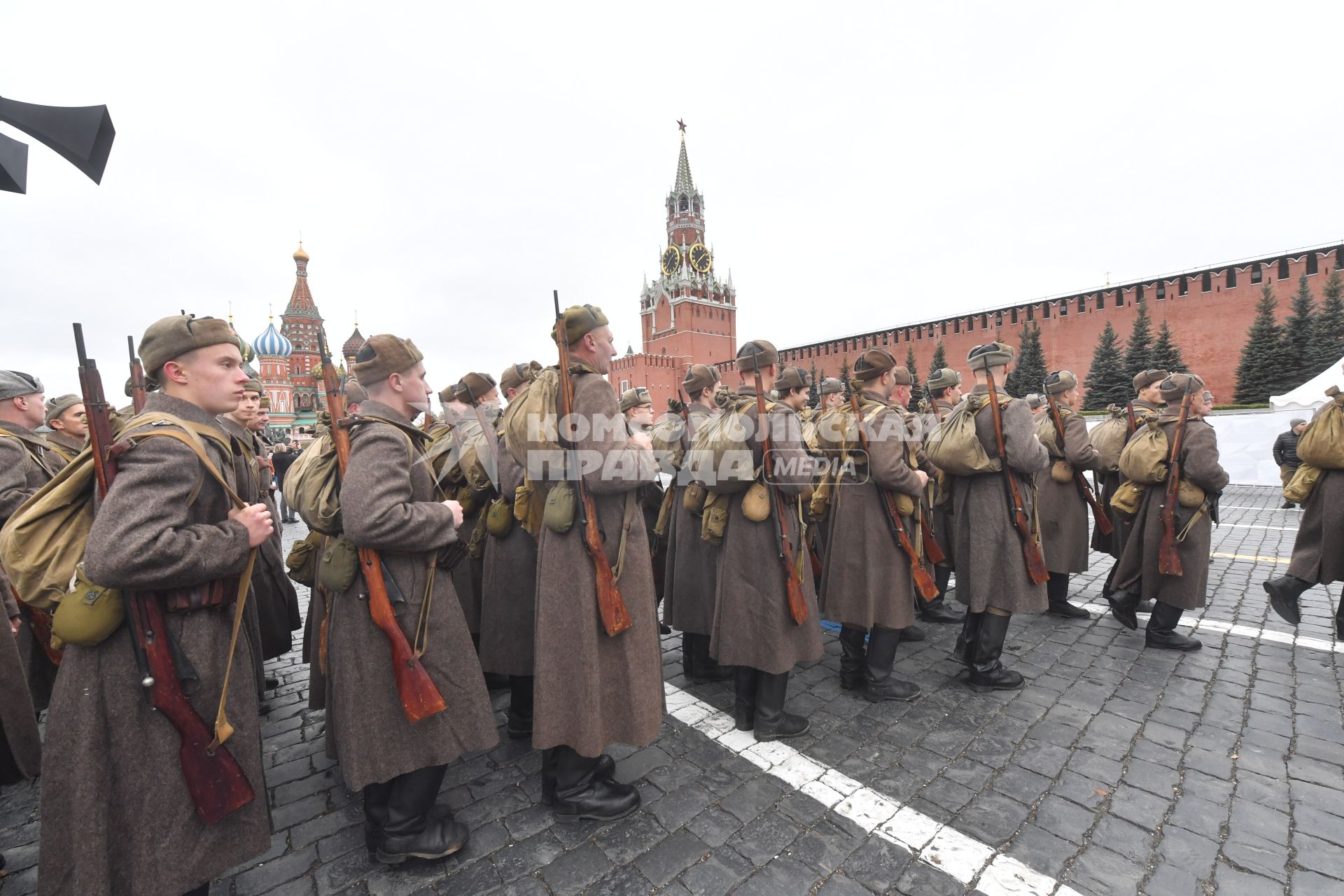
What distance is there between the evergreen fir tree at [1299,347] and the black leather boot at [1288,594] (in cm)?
3041

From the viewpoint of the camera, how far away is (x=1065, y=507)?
5902mm

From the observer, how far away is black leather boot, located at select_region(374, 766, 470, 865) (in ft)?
8.32

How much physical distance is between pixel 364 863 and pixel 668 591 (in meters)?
2.50

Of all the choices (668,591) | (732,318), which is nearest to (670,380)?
(732,318)

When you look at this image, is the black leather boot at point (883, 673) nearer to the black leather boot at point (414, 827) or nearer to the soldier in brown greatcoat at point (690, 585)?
the soldier in brown greatcoat at point (690, 585)

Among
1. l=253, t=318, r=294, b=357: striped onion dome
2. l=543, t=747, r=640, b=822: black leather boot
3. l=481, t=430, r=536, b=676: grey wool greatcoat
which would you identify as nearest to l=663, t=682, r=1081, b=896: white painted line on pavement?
l=543, t=747, r=640, b=822: black leather boot

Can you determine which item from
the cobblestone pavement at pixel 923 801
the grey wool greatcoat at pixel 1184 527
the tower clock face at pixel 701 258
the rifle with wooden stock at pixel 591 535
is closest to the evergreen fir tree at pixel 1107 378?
the grey wool greatcoat at pixel 1184 527

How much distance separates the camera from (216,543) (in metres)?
1.93

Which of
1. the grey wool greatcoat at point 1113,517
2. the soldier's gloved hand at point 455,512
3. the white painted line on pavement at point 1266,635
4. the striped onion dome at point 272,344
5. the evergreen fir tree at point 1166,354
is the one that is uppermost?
the striped onion dome at point 272,344

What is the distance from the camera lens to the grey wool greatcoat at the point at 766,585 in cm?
349

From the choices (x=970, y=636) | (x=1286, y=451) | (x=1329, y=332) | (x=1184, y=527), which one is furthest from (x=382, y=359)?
(x=1329, y=332)

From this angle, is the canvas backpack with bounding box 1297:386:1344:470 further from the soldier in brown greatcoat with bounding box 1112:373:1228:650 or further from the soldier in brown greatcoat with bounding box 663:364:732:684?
the soldier in brown greatcoat with bounding box 663:364:732:684

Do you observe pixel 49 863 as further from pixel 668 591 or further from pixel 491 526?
pixel 668 591

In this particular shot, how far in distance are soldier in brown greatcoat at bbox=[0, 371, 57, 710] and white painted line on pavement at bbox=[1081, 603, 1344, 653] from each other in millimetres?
8828
